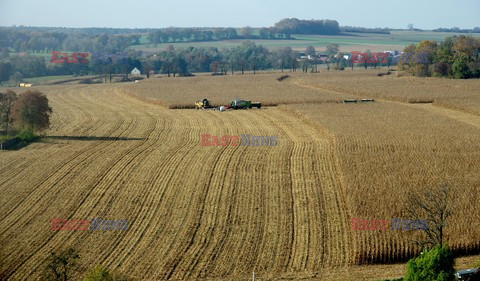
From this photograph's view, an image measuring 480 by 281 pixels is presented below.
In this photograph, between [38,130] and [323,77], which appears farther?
[323,77]

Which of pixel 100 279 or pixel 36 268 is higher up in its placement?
pixel 100 279

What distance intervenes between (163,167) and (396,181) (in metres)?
11.8

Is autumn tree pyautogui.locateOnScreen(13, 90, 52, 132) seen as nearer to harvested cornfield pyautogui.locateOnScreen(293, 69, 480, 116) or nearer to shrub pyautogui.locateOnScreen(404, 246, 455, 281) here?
shrub pyautogui.locateOnScreen(404, 246, 455, 281)

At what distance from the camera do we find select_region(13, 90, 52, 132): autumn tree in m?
41.8

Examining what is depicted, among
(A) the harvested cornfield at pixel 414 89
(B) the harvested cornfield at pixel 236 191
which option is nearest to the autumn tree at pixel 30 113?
(B) the harvested cornfield at pixel 236 191

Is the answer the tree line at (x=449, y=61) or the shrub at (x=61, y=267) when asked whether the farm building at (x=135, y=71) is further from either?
the shrub at (x=61, y=267)

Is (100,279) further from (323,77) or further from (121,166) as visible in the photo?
(323,77)

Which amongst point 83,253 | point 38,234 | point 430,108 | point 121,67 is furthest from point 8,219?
point 121,67

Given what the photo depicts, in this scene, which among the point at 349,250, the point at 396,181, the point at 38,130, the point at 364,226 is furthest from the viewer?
the point at 38,130

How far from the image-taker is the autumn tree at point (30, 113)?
4185 cm

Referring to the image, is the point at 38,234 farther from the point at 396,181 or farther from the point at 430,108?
the point at 430,108

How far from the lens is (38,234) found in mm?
23453

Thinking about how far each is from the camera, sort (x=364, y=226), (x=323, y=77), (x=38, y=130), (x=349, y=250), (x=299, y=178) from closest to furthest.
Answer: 1. (x=349, y=250)
2. (x=364, y=226)
3. (x=299, y=178)
4. (x=38, y=130)
5. (x=323, y=77)

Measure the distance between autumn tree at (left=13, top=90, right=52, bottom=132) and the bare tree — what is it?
26.1 m
